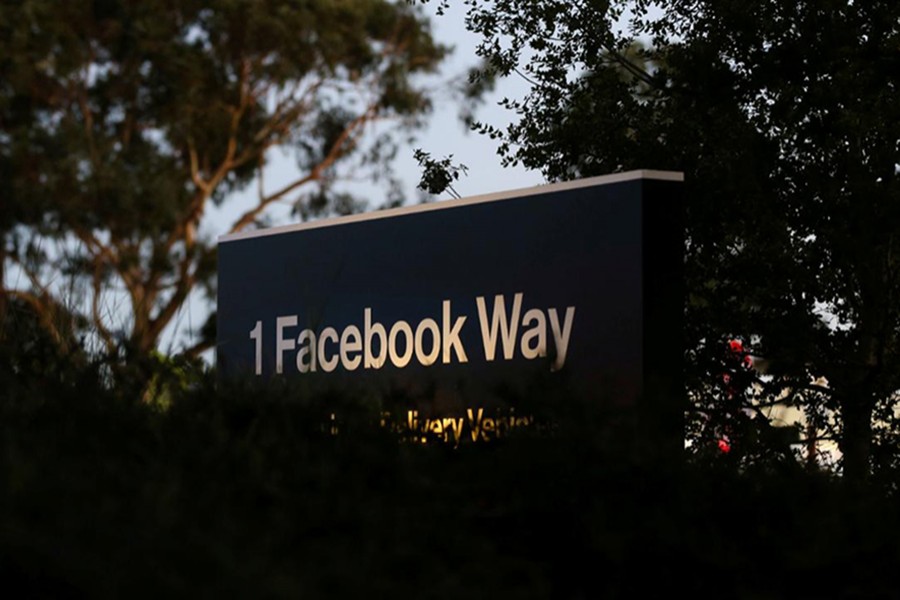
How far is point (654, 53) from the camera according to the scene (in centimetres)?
1140

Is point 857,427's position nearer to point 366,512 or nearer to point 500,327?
point 500,327


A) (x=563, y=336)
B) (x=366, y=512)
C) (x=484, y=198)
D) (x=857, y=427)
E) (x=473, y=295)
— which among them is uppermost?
(x=484, y=198)

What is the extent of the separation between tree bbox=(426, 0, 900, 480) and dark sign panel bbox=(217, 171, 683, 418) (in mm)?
2686

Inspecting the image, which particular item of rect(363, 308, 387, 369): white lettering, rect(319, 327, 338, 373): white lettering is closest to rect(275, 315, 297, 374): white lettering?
rect(319, 327, 338, 373): white lettering

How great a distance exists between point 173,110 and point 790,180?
65.9 feet

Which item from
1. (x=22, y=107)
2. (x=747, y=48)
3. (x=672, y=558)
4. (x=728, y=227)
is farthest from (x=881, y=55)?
(x=22, y=107)

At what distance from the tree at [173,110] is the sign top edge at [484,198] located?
57.9ft

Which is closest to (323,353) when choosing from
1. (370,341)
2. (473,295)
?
(370,341)

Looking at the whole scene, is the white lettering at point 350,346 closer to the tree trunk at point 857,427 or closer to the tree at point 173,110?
the tree trunk at point 857,427

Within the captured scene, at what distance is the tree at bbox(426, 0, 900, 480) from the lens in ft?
32.8

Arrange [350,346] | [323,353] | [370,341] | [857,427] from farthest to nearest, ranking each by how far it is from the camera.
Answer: [857,427] → [323,353] → [350,346] → [370,341]

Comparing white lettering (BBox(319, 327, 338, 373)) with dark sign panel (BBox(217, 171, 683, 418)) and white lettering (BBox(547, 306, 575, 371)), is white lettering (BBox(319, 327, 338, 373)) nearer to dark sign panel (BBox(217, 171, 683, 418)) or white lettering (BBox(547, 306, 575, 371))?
dark sign panel (BBox(217, 171, 683, 418))

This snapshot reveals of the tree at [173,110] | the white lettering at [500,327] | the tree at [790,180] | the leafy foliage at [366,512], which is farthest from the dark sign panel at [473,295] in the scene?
the tree at [173,110]

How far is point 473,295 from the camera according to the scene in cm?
757
